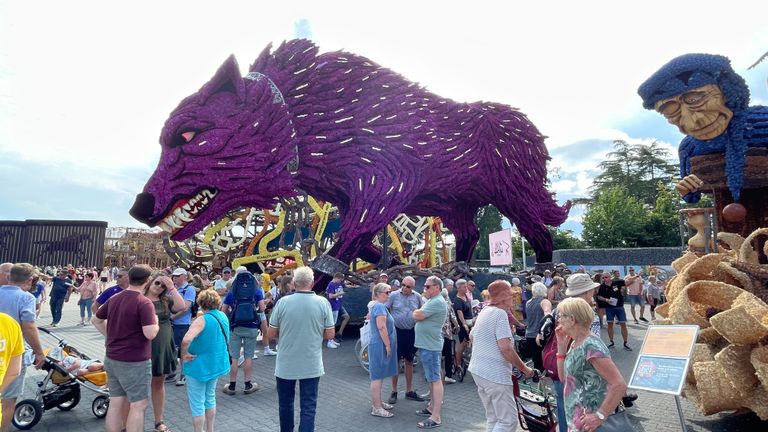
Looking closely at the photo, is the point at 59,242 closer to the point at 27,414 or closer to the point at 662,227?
the point at 27,414

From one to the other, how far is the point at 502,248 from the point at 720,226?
273 inches

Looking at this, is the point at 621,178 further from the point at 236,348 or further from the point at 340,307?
the point at 236,348

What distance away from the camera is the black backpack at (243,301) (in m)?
5.83

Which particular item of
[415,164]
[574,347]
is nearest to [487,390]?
[574,347]

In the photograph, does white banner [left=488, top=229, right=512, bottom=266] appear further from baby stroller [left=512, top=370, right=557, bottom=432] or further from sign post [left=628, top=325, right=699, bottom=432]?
sign post [left=628, top=325, right=699, bottom=432]

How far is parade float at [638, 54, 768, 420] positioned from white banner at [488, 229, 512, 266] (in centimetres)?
650

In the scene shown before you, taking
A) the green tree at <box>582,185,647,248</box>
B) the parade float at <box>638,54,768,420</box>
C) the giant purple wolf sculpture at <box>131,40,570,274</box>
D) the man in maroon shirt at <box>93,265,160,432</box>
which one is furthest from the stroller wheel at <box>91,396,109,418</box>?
the green tree at <box>582,185,647,248</box>

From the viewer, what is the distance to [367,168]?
9.00 metres

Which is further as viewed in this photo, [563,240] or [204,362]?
[563,240]

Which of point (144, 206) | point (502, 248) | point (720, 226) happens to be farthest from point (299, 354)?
point (502, 248)

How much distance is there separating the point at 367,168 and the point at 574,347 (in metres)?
6.66

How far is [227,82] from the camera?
822 centimetres

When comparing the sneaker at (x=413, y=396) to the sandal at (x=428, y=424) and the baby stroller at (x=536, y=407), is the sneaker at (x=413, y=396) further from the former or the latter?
the baby stroller at (x=536, y=407)

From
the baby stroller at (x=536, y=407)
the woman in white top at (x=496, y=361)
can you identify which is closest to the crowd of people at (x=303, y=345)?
the woman in white top at (x=496, y=361)
